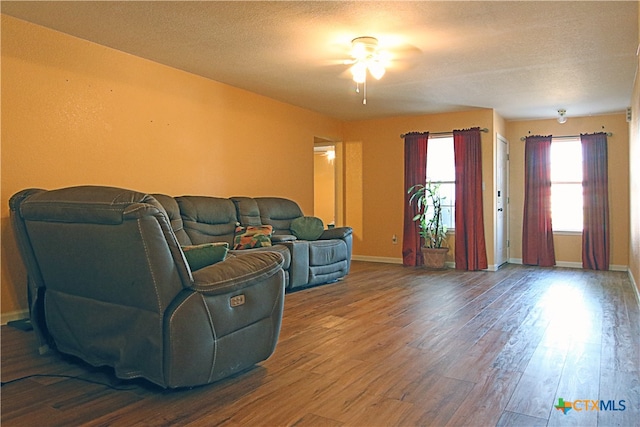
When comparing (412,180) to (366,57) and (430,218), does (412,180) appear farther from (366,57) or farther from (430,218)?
(366,57)

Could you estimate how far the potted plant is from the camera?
23.3 ft

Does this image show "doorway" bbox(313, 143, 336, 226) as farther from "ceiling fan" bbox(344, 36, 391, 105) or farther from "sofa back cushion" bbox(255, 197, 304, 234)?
"ceiling fan" bbox(344, 36, 391, 105)

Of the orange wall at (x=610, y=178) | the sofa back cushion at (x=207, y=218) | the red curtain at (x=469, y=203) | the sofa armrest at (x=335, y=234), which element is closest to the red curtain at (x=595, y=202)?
the orange wall at (x=610, y=178)

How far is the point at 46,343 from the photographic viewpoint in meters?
2.87

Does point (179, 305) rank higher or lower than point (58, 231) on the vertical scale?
lower

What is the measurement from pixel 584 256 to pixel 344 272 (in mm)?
3839

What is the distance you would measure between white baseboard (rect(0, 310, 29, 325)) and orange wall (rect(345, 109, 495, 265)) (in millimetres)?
5235

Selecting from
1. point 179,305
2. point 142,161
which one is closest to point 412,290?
point 142,161

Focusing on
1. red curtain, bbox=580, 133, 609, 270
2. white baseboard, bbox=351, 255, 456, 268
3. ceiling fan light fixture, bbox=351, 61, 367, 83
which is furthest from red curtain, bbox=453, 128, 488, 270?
ceiling fan light fixture, bbox=351, 61, 367, 83

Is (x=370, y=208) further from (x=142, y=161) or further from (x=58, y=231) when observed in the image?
(x=58, y=231)

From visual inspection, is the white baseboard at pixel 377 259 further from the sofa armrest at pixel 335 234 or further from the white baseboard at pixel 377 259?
the sofa armrest at pixel 335 234

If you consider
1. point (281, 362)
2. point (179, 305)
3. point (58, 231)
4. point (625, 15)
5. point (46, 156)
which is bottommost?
point (281, 362)

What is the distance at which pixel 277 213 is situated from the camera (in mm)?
5820

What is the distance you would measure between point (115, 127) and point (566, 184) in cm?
643
